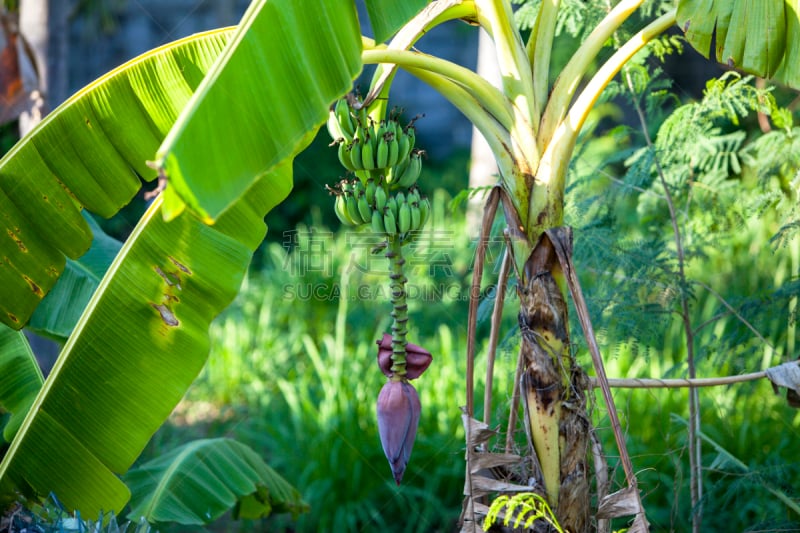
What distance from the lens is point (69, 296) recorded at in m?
2.22

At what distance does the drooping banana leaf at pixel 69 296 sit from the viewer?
2.12 metres

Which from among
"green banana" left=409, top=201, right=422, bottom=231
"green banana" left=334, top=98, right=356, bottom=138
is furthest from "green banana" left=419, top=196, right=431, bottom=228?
"green banana" left=334, top=98, right=356, bottom=138

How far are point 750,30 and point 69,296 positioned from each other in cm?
199

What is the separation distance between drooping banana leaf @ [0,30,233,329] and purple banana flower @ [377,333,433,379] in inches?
30.5

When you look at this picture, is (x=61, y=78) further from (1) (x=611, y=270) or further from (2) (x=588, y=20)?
(1) (x=611, y=270)

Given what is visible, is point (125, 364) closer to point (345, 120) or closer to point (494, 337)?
point (345, 120)

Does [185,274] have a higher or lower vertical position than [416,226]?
lower

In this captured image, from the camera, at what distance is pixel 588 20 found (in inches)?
96.0

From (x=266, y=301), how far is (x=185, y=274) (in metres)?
2.55

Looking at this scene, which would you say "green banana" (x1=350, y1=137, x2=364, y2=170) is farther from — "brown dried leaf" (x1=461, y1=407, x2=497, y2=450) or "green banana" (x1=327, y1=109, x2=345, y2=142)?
"brown dried leaf" (x1=461, y1=407, x2=497, y2=450)

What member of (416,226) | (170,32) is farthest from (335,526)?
(170,32)

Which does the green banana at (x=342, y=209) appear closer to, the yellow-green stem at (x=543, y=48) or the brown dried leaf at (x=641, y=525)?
the yellow-green stem at (x=543, y=48)

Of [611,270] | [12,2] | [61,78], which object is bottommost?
[611,270]

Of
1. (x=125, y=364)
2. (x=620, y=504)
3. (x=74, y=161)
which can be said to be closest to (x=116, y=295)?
(x=125, y=364)
